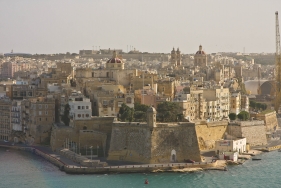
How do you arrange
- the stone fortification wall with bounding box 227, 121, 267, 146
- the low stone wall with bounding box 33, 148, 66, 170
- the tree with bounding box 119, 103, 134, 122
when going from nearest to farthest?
the low stone wall with bounding box 33, 148, 66, 170 < the tree with bounding box 119, 103, 134, 122 < the stone fortification wall with bounding box 227, 121, 267, 146

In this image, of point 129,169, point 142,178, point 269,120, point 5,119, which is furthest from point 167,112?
point 269,120

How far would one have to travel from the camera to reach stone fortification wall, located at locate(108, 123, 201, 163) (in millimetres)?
30641

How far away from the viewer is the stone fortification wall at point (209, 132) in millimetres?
34344

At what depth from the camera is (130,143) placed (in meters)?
31.2

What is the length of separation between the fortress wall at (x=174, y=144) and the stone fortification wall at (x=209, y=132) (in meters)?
2.83

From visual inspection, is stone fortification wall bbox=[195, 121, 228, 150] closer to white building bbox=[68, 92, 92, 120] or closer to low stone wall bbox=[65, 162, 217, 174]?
low stone wall bbox=[65, 162, 217, 174]

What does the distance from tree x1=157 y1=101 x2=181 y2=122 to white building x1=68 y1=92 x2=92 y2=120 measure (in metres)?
3.09

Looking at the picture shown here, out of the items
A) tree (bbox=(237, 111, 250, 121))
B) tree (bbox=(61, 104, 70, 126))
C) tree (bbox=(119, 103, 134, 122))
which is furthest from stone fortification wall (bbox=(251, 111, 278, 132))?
tree (bbox=(61, 104, 70, 126))

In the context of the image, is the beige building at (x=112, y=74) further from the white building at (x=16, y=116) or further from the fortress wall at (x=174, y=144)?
the fortress wall at (x=174, y=144)

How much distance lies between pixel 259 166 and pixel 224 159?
1.52m

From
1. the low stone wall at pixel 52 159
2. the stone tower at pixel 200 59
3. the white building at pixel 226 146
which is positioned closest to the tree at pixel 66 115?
the low stone wall at pixel 52 159

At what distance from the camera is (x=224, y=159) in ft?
106

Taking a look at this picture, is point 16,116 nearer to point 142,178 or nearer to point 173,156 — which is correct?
point 173,156

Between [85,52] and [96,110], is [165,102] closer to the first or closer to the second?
[96,110]
